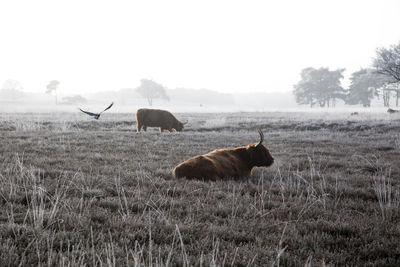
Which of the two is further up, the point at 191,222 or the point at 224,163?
the point at 224,163

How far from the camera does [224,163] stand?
5.79m

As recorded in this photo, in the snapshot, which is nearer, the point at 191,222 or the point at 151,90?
the point at 191,222

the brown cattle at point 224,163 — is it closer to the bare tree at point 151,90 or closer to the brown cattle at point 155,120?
the brown cattle at point 155,120

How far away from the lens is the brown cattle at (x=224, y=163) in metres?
5.47

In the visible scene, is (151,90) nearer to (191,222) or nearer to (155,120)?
(155,120)

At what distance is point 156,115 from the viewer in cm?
1647

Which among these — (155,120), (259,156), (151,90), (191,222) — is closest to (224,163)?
(259,156)

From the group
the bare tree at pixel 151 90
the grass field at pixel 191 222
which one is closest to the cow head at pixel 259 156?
the grass field at pixel 191 222

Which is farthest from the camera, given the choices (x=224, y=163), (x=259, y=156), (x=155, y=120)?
(x=155, y=120)

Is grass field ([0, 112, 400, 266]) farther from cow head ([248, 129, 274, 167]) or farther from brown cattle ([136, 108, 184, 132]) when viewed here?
brown cattle ([136, 108, 184, 132])

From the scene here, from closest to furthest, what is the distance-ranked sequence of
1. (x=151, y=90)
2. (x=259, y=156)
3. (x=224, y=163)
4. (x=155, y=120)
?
(x=224, y=163), (x=259, y=156), (x=155, y=120), (x=151, y=90)

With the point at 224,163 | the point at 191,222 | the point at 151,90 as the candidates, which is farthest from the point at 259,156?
the point at 151,90

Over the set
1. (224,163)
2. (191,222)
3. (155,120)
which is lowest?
(191,222)

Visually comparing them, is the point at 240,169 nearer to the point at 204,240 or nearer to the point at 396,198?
the point at 396,198
